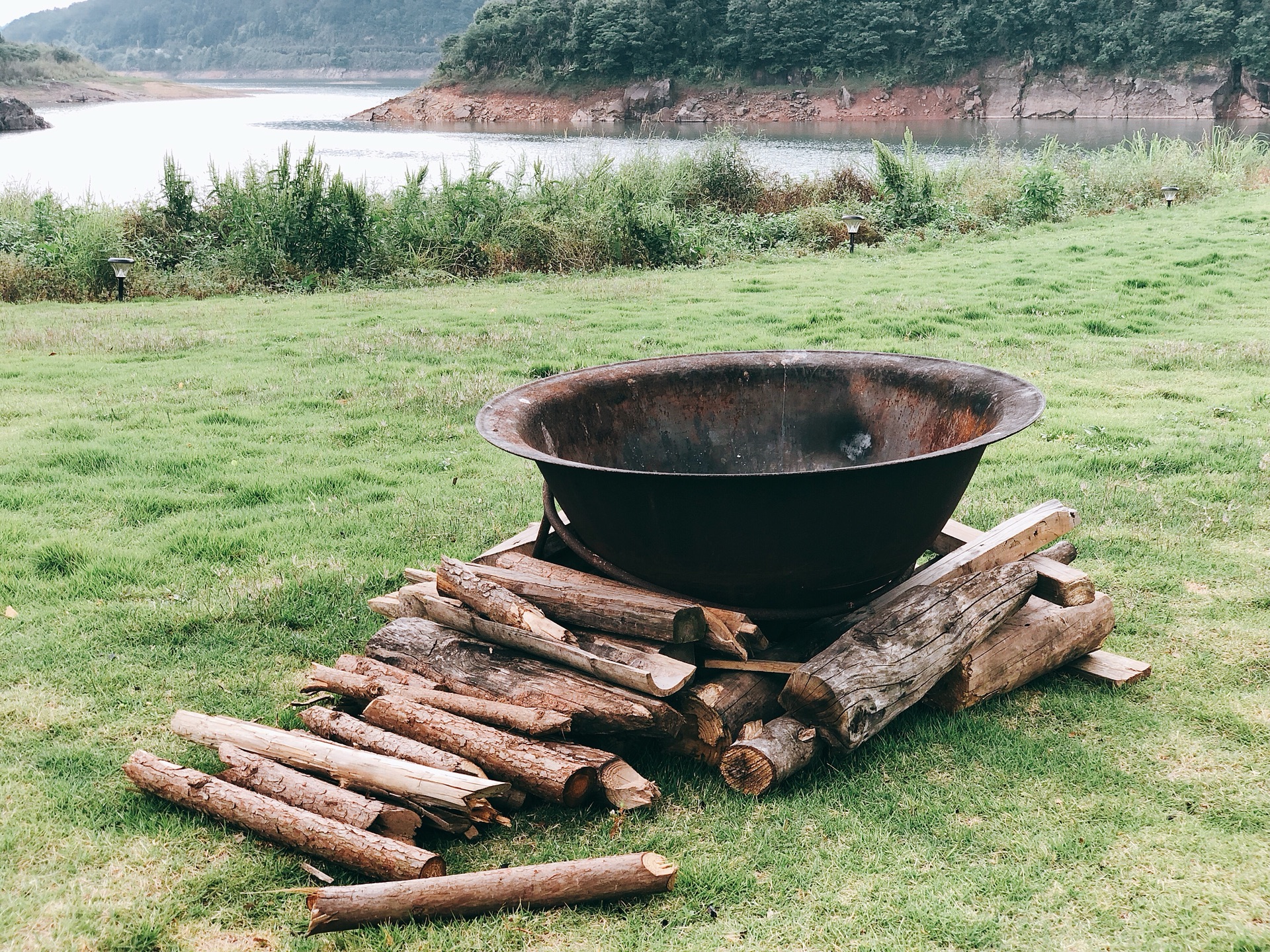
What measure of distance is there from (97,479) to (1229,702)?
5.94m

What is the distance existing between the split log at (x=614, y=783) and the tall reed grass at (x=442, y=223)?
1128 centimetres

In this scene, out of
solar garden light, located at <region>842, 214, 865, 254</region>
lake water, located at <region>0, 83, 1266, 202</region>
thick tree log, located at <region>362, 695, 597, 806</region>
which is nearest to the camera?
thick tree log, located at <region>362, 695, 597, 806</region>

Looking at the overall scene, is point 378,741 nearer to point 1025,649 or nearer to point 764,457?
point 764,457

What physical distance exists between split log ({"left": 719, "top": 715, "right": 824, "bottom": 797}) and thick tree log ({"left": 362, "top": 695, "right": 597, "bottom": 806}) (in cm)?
45

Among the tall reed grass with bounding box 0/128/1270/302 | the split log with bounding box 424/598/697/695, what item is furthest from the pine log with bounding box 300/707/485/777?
the tall reed grass with bounding box 0/128/1270/302

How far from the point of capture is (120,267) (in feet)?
40.0

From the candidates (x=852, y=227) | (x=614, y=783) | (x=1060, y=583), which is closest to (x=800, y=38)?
(x=852, y=227)

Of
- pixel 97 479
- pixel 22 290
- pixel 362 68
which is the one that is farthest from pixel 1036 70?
pixel 362 68

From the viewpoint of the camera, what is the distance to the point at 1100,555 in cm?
467

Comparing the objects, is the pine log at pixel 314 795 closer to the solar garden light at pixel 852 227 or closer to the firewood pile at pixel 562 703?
the firewood pile at pixel 562 703

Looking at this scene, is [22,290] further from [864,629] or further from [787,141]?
[787,141]

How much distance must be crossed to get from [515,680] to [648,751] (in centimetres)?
51

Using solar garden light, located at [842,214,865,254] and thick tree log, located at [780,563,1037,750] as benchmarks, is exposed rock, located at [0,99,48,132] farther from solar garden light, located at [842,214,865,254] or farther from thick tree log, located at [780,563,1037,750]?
thick tree log, located at [780,563,1037,750]

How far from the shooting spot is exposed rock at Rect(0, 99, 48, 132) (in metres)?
59.8
